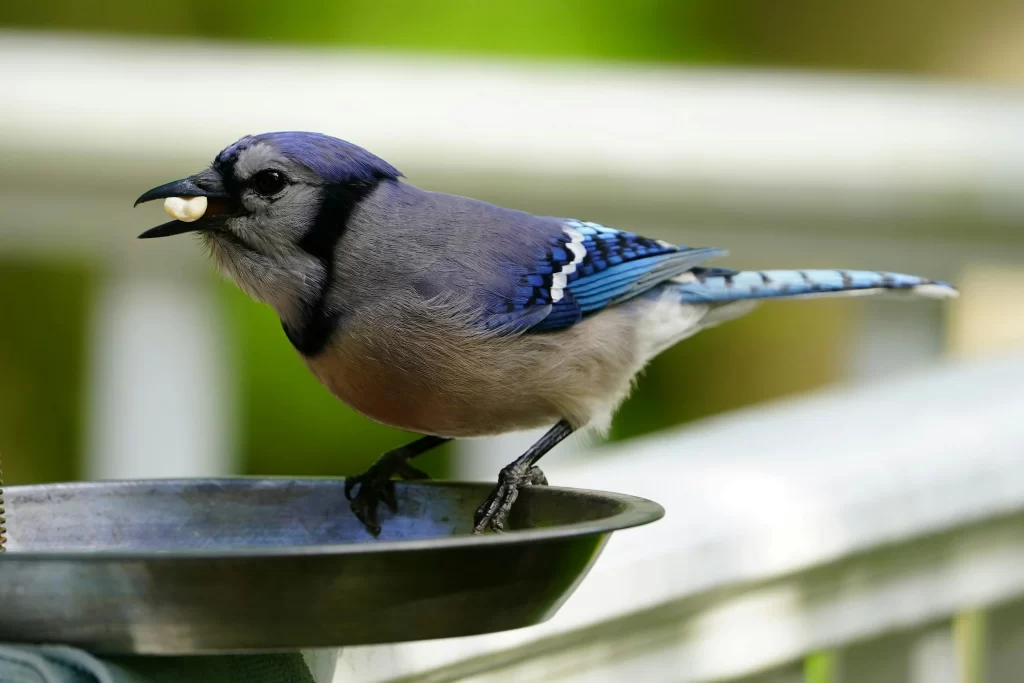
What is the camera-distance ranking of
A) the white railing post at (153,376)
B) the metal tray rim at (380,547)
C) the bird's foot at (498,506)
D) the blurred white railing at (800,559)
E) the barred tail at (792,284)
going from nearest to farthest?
the metal tray rim at (380,547) → the bird's foot at (498,506) → the blurred white railing at (800,559) → the barred tail at (792,284) → the white railing post at (153,376)

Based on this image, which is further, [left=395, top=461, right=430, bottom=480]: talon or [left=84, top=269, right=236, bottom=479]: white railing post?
[left=84, top=269, right=236, bottom=479]: white railing post

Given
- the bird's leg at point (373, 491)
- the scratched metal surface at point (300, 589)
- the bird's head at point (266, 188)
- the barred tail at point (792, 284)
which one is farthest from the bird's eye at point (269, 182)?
the barred tail at point (792, 284)

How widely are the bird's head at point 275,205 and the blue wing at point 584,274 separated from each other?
17 centimetres

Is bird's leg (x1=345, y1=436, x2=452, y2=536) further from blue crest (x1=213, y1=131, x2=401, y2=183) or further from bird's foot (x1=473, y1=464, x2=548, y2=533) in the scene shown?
blue crest (x1=213, y1=131, x2=401, y2=183)

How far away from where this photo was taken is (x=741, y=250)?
184cm

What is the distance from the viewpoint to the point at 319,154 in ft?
3.02

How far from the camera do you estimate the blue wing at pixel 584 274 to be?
1128 mm

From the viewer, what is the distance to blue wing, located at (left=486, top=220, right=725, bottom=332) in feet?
3.70

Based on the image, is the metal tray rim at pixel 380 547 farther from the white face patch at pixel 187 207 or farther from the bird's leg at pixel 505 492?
the white face patch at pixel 187 207

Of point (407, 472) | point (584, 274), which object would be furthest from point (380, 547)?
point (584, 274)

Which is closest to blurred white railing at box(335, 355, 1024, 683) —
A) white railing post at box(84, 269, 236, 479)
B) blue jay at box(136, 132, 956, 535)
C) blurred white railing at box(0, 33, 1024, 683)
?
blurred white railing at box(0, 33, 1024, 683)

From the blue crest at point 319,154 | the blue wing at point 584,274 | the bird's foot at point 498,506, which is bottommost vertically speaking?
the bird's foot at point 498,506

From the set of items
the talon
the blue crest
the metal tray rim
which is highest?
the blue crest

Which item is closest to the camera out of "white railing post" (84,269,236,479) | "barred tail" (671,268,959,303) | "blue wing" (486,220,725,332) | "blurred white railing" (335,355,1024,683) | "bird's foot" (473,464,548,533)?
"bird's foot" (473,464,548,533)
